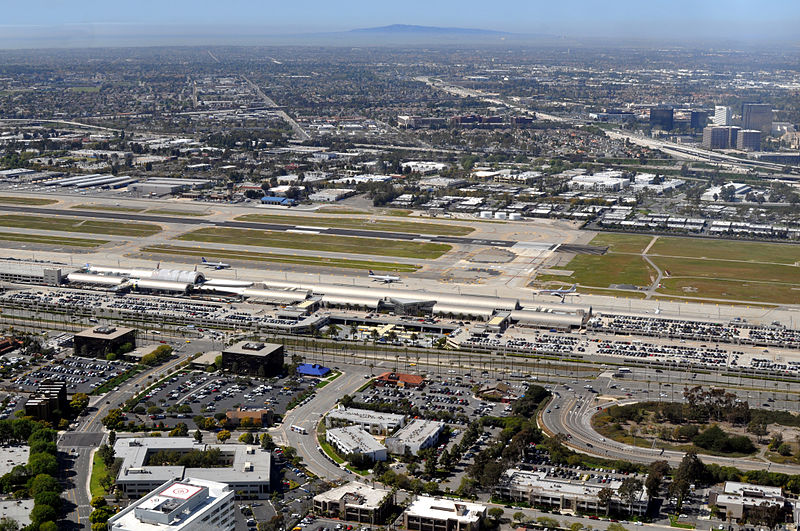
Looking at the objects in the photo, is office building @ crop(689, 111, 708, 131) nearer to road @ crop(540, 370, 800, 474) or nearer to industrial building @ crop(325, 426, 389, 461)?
road @ crop(540, 370, 800, 474)

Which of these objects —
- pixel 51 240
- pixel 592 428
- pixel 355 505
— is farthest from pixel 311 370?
pixel 51 240

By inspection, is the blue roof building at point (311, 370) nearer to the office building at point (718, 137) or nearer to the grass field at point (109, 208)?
the grass field at point (109, 208)

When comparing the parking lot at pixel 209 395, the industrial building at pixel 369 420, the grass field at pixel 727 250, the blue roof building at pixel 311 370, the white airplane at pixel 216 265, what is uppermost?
the industrial building at pixel 369 420

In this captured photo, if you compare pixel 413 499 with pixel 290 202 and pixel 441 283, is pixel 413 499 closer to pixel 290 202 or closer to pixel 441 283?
pixel 441 283

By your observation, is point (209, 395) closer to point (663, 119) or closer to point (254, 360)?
point (254, 360)

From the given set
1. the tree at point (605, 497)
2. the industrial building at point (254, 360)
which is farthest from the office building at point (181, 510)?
the industrial building at point (254, 360)
